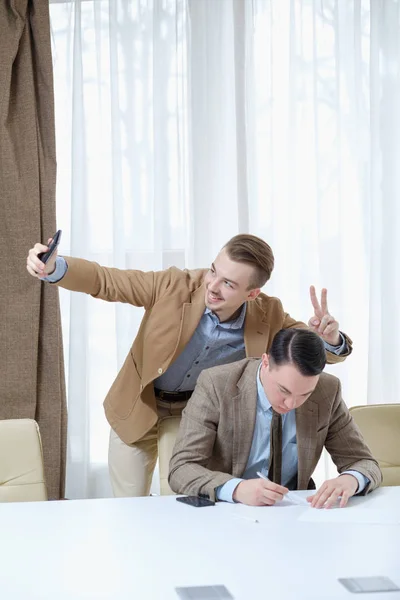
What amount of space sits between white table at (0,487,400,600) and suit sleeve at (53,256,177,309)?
0.70 m

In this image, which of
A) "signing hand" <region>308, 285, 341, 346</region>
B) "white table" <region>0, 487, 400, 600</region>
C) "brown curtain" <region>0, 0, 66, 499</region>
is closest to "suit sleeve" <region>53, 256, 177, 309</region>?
"signing hand" <region>308, 285, 341, 346</region>

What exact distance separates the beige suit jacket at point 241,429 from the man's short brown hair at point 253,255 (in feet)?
0.86

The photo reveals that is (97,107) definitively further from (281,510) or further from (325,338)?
(281,510)

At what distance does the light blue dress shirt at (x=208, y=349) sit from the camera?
2575 mm

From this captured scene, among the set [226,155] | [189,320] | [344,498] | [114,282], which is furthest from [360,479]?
[226,155]

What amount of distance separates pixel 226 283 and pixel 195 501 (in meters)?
0.67

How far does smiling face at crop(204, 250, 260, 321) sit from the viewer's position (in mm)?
2375

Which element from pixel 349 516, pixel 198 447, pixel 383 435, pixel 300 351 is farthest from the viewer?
pixel 383 435

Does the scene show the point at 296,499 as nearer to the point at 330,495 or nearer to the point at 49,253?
the point at 330,495

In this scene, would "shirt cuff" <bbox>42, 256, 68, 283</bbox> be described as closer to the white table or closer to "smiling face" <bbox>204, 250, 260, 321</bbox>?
"smiling face" <bbox>204, 250, 260, 321</bbox>

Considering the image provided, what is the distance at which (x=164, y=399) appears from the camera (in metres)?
2.72

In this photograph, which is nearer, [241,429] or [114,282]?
[241,429]

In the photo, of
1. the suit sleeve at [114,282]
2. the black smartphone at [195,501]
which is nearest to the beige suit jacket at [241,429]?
the black smartphone at [195,501]

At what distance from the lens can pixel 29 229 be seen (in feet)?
12.3
